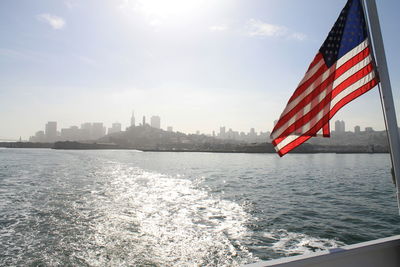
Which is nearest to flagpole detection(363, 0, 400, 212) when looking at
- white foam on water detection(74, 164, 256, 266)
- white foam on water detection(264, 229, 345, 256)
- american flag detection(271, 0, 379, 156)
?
american flag detection(271, 0, 379, 156)

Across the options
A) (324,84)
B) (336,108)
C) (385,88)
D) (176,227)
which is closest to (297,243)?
(176,227)

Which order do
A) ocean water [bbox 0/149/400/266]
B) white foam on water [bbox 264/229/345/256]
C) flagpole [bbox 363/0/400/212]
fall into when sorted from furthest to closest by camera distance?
1. white foam on water [bbox 264/229/345/256]
2. ocean water [bbox 0/149/400/266]
3. flagpole [bbox 363/0/400/212]

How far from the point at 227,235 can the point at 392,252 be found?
7050 millimetres

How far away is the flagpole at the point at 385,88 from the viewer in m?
3.04

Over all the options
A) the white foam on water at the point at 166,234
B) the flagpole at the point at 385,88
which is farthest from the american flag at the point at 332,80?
the white foam on water at the point at 166,234

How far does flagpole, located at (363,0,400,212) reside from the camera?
120 inches

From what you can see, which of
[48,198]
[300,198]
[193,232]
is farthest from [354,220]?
[48,198]

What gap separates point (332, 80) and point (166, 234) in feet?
27.1

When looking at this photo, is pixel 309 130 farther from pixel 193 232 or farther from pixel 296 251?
pixel 193 232

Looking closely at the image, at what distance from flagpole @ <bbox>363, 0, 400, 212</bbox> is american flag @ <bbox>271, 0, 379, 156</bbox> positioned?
281 mm

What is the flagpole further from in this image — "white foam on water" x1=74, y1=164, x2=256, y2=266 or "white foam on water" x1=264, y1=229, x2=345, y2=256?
"white foam on water" x1=264, y1=229, x2=345, y2=256

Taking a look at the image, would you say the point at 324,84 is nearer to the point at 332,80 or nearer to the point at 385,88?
the point at 332,80

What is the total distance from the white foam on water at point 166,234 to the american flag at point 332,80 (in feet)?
17.2

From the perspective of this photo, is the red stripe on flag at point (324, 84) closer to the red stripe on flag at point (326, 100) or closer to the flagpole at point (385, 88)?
the red stripe on flag at point (326, 100)
